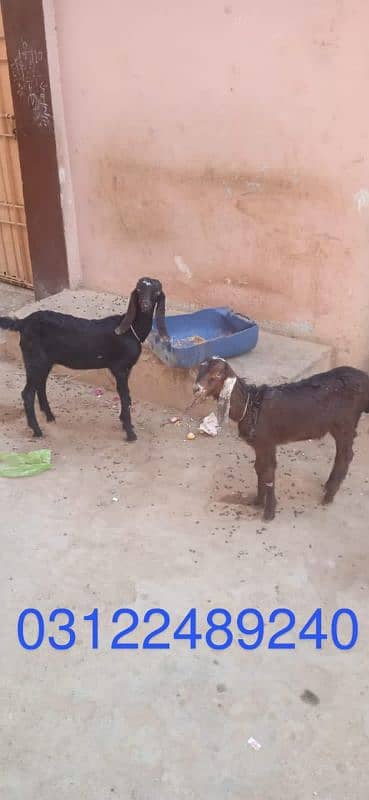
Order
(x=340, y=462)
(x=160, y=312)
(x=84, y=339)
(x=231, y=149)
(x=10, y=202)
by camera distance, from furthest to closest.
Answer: (x=10, y=202), (x=231, y=149), (x=84, y=339), (x=160, y=312), (x=340, y=462)

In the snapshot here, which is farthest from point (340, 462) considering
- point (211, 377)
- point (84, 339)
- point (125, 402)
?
point (84, 339)

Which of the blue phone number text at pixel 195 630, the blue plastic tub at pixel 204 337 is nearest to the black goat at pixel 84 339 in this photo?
the blue plastic tub at pixel 204 337

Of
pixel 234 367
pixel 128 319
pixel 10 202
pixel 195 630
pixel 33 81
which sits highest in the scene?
pixel 33 81

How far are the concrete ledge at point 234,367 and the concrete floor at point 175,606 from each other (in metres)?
0.31

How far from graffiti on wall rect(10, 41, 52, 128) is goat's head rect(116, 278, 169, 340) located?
2.70m

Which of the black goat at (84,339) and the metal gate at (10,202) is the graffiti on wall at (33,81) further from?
the black goat at (84,339)

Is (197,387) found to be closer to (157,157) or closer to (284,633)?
(284,633)

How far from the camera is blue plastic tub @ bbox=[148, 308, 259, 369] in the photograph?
517 cm

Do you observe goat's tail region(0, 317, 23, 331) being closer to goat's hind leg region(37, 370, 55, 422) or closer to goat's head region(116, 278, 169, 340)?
goat's hind leg region(37, 370, 55, 422)

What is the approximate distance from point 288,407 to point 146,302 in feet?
3.89

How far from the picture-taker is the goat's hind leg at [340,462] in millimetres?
4117

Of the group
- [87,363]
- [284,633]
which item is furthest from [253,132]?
[284,633]

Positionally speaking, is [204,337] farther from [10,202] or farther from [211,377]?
[10,202]

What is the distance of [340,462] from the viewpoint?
4211 mm
